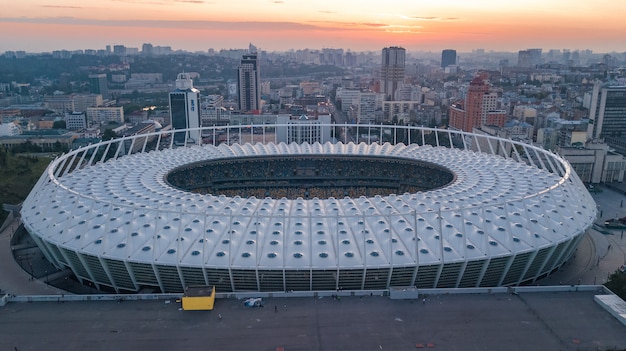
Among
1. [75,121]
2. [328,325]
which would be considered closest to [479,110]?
[75,121]

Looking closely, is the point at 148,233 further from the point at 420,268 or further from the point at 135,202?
the point at 420,268

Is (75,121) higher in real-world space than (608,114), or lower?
lower

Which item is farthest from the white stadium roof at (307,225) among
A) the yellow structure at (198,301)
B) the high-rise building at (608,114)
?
the high-rise building at (608,114)

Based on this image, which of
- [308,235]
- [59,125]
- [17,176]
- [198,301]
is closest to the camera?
[198,301]

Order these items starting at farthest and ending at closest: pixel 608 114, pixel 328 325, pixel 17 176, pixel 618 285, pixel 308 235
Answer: pixel 608 114 < pixel 17 176 < pixel 308 235 < pixel 618 285 < pixel 328 325

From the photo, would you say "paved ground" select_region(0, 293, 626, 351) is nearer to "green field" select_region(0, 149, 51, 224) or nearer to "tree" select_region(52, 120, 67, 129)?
"green field" select_region(0, 149, 51, 224)

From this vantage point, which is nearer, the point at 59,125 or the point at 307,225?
the point at 307,225

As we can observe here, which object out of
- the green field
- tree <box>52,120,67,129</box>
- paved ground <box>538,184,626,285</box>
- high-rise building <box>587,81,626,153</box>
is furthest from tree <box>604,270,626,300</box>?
tree <box>52,120,67,129</box>

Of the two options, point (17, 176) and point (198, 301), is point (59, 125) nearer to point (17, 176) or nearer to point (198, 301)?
point (17, 176)

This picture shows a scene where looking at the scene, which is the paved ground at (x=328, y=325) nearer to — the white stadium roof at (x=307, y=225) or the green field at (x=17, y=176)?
the white stadium roof at (x=307, y=225)
